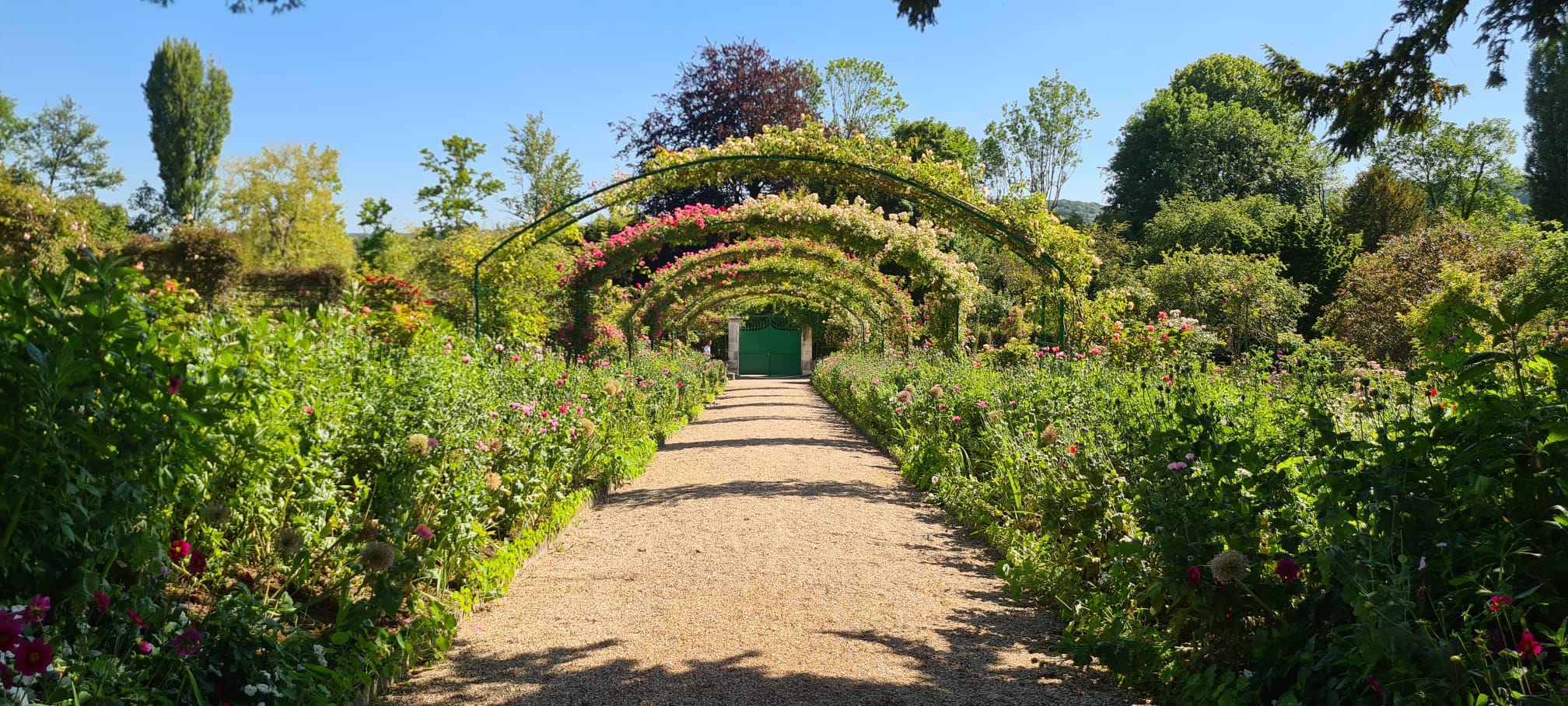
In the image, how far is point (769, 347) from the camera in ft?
100

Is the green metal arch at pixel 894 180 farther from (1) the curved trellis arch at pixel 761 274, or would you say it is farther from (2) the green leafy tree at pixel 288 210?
(2) the green leafy tree at pixel 288 210

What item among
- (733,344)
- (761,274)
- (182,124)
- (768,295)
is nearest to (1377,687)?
(761,274)

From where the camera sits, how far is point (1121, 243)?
28.3 metres

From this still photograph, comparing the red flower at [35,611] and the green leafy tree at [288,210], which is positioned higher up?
the green leafy tree at [288,210]

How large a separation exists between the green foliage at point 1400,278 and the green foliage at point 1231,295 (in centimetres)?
110

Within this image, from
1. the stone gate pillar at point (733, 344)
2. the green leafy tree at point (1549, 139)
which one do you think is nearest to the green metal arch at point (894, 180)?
the stone gate pillar at point (733, 344)

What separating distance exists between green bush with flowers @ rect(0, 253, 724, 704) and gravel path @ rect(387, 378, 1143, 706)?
0.25 m

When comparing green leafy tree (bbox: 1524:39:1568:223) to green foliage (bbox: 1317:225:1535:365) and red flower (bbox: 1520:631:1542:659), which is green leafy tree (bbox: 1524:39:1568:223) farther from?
red flower (bbox: 1520:631:1542:659)

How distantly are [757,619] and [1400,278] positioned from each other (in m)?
16.1

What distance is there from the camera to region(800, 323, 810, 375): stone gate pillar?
2909 cm

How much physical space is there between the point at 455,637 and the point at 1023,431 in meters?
3.37

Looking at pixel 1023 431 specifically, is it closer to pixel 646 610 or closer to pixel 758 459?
pixel 646 610

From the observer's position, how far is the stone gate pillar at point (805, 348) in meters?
29.1

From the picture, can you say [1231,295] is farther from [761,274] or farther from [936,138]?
[936,138]
